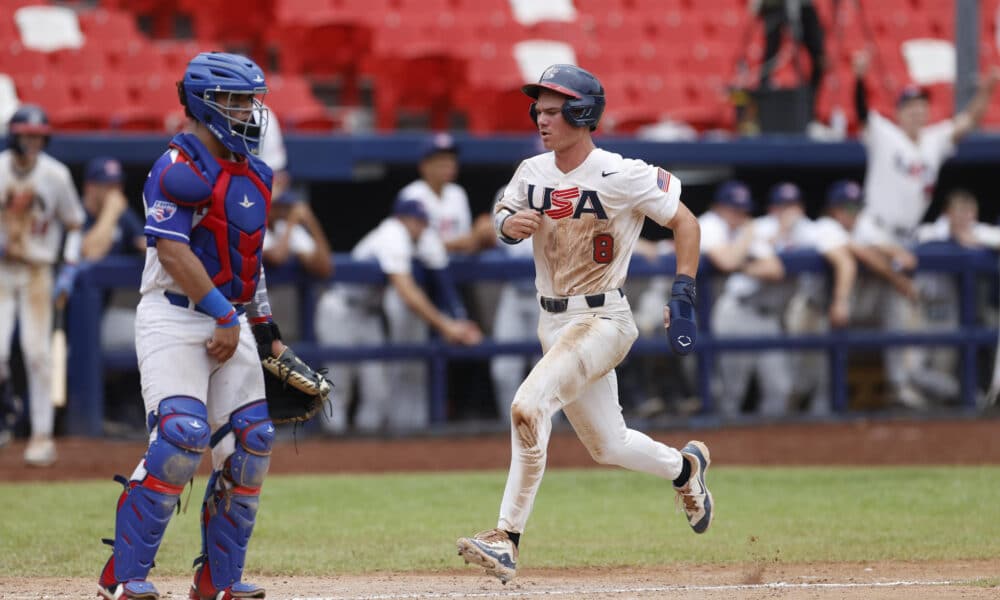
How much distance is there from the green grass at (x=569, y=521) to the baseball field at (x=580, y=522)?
2 centimetres

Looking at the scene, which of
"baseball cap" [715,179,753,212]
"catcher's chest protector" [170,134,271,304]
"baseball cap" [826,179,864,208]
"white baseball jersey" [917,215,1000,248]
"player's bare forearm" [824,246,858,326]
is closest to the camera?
"catcher's chest protector" [170,134,271,304]

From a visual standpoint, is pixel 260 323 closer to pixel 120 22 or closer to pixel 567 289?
pixel 567 289

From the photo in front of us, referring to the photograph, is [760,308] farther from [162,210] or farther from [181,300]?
[162,210]

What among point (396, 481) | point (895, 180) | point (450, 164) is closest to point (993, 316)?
point (895, 180)

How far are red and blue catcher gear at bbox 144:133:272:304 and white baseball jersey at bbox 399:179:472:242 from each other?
5.71m

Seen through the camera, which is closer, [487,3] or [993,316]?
[993,316]

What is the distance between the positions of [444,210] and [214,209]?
6.01 m

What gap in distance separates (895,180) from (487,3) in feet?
14.6

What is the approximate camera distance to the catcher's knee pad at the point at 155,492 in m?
4.83

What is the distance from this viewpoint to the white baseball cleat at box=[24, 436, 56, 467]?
902 centimetres

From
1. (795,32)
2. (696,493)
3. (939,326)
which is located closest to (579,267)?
(696,493)

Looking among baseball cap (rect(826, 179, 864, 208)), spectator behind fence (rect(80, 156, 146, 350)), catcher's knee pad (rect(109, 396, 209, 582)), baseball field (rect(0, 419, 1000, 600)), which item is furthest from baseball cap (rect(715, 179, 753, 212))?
catcher's knee pad (rect(109, 396, 209, 582))

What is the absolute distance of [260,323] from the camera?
211 inches

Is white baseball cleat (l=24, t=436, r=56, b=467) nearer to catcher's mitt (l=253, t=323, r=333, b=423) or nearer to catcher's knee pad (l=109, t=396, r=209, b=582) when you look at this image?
catcher's mitt (l=253, t=323, r=333, b=423)
